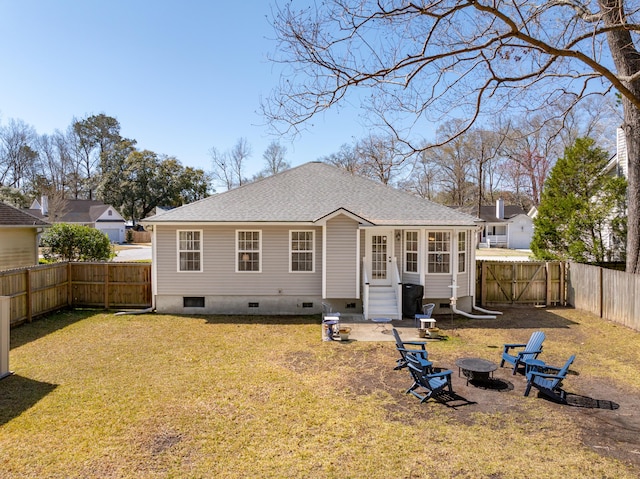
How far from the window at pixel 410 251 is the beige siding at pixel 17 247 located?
15814 millimetres

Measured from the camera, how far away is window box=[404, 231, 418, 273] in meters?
13.5

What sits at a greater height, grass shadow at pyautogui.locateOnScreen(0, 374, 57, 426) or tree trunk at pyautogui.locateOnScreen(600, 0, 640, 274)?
tree trunk at pyautogui.locateOnScreen(600, 0, 640, 274)

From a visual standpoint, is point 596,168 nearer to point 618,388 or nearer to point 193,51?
point 618,388

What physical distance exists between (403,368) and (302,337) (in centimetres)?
332

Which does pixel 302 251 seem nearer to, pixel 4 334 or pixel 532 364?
pixel 532 364

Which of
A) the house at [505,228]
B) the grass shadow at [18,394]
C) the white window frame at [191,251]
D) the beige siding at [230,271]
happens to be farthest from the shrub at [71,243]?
the house at [505,228]

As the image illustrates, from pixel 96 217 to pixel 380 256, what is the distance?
44736mm

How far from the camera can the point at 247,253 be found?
1352 cm

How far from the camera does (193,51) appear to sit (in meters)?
14.4

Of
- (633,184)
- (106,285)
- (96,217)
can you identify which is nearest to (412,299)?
(633,184)

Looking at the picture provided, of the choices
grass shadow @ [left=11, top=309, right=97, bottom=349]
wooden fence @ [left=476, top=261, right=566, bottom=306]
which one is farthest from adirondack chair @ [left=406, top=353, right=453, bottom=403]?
grass shadow @ [left=11, top=309, right=97, bottom=349]

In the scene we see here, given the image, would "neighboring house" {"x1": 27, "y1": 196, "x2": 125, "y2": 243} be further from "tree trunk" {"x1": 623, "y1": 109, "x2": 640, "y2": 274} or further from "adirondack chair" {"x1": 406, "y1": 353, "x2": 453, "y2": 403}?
"tree trunk" {"x1": 623, "y1": 109, "x2": 640, "y2": 274}

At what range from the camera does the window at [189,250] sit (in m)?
13.5

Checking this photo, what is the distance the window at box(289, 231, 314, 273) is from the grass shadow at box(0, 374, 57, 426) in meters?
7.84
